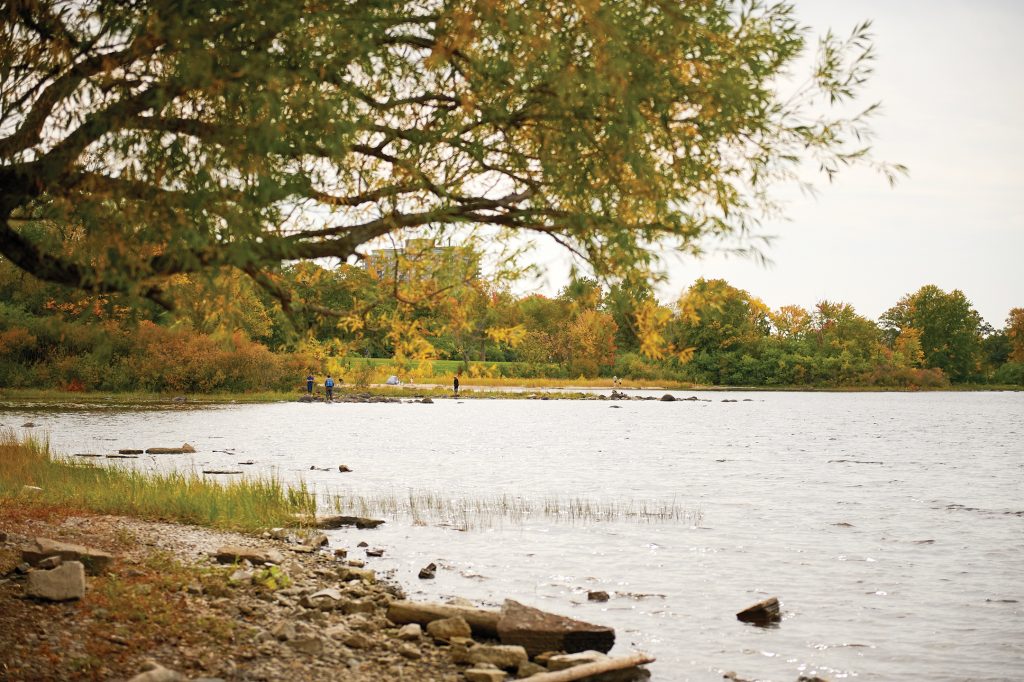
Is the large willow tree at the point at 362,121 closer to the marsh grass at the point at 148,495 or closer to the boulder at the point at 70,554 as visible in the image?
the boulder at the point at 70,554

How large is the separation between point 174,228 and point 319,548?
10.9 m

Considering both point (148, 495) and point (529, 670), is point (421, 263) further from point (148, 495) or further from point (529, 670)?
point (148, 495)

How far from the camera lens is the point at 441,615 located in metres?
12.4

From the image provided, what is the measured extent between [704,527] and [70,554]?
15.7m

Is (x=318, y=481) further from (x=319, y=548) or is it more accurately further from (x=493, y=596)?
(x=493, y=596)

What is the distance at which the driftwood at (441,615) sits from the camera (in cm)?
1218

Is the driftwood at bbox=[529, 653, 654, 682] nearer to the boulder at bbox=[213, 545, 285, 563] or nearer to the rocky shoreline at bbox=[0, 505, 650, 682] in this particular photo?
the rocky shoreline at bbox=[0, 505, 650, 682]

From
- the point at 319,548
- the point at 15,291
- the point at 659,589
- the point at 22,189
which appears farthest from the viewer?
the point at 15,291

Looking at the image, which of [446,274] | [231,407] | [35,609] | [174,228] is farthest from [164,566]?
[231,407]

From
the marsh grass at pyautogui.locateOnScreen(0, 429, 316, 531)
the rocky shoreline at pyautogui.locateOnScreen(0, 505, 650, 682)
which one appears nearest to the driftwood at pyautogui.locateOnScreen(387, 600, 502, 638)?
the rocky shoreline at pyautogui.locateOnScreen(0, 505, 650, 682)

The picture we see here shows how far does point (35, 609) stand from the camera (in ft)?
33.1

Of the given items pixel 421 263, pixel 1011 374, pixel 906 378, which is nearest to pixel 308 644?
pixel 421 263

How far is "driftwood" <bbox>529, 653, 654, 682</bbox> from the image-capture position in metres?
10.1

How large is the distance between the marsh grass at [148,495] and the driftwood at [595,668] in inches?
383
